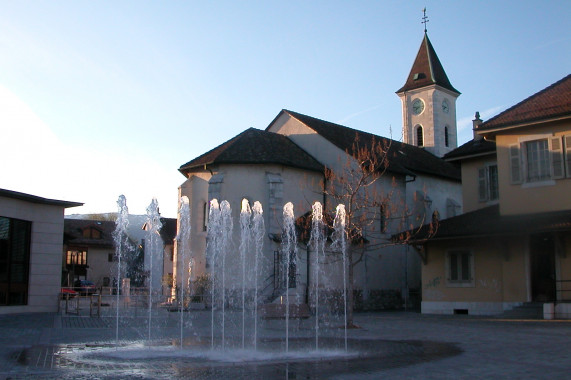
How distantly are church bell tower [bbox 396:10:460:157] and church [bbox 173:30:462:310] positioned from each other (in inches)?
337

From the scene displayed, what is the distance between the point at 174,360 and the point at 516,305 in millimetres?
16933

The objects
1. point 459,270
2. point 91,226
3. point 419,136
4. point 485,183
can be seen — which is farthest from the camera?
point 91,226

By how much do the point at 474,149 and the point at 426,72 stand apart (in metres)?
26.4

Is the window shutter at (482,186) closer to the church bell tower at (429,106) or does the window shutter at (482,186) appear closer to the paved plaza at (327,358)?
the paved plaza at (327,358)

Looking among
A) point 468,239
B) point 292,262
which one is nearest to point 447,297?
point 468,239

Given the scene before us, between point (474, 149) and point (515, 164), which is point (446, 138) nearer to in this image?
point (474, 149)

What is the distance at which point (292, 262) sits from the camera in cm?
3189

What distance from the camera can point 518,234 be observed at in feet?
74.4

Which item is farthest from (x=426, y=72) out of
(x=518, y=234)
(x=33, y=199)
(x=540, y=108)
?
(x=33, y=199)

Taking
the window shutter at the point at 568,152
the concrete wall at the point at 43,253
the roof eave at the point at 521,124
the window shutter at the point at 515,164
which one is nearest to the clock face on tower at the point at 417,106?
the roof eave at the point at 521,124

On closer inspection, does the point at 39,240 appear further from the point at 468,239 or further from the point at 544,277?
the point at 544,277

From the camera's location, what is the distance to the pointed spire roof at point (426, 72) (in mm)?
53531

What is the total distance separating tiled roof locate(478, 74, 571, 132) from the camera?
23219 millimetres

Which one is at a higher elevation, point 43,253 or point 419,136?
point 419,136
